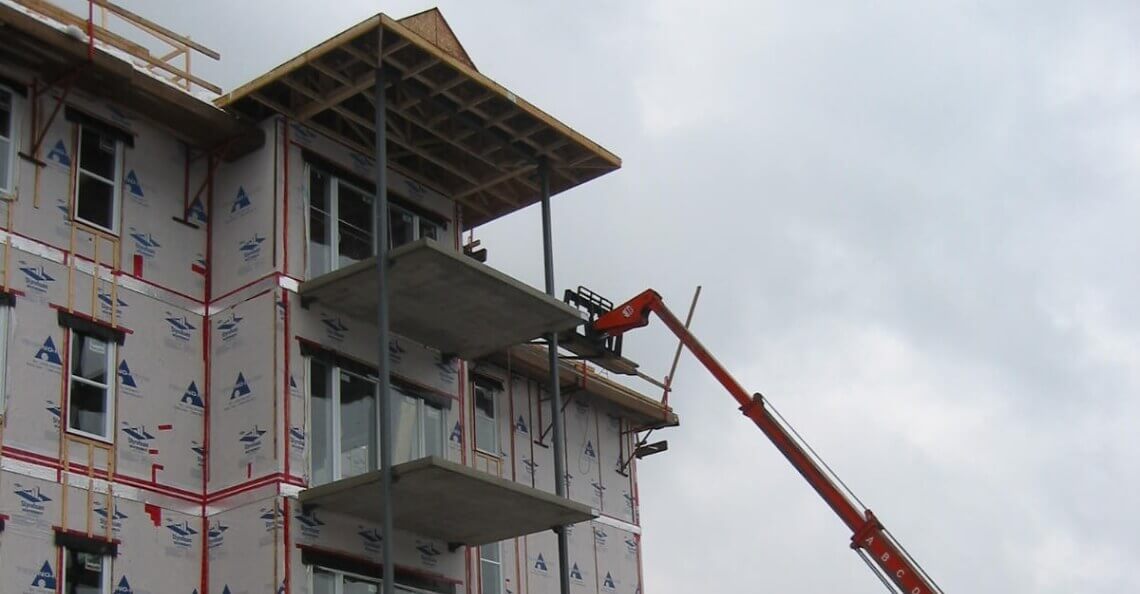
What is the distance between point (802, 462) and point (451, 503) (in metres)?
12.8

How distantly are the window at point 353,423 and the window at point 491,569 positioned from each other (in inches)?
130

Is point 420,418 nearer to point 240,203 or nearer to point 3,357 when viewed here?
point 240,203

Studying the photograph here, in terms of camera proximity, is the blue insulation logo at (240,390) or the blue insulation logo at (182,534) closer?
the blue insulation logo at (182,534)

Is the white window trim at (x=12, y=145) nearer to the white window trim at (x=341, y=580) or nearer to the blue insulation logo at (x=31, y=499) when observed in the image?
the blue insulation logo at (x=31, y=499)

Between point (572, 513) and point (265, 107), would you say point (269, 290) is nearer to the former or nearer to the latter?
point (265, 107)

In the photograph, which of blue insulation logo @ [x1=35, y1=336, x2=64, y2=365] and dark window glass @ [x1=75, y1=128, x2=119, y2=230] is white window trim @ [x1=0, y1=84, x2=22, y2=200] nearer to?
dark window glass @ [x1=75, y1=128, x2=119, y2=230]

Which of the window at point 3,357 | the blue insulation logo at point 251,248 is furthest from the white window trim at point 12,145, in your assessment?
the blue insulation logo at point 251,248

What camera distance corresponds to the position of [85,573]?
22.3m

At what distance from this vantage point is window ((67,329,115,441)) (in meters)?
23.1

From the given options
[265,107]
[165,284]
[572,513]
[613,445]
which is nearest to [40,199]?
[165,284]

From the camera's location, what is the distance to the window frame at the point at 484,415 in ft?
102

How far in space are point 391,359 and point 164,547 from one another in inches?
207

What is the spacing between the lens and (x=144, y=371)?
2425 centimetres

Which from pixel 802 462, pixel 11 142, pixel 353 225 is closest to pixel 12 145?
pixel 11 142
